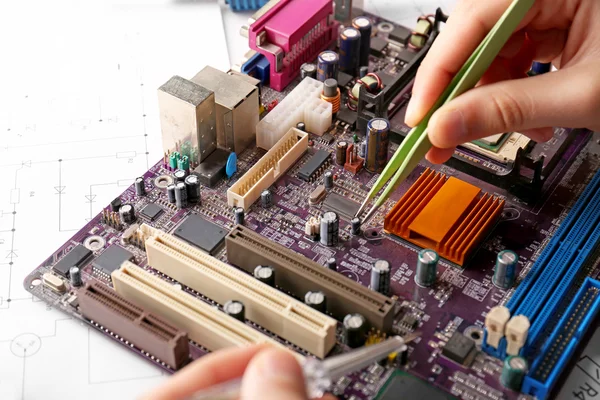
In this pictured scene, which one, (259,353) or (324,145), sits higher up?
(259,353)

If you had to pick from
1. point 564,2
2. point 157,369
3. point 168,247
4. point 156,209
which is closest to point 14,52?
point 156,209

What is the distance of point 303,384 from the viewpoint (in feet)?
16.7

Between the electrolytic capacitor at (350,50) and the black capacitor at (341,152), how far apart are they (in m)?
1.24

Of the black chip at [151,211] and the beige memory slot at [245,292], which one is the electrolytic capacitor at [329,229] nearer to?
the beige memory slot at [245,292]

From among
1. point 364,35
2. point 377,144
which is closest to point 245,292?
point 377,144

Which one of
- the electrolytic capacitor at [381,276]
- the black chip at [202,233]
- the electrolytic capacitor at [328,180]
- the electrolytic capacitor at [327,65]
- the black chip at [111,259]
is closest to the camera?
the electrolytic capacitor at [381,276]

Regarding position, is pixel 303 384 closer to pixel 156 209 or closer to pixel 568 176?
pixel 156 209

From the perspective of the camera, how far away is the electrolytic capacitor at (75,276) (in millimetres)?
6875

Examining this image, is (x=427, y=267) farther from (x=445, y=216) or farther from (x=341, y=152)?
(x=341, y=152)

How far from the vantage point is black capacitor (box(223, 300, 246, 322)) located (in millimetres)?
6500

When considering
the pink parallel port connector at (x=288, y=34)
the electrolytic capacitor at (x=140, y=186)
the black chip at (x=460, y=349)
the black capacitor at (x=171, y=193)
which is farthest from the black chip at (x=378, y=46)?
the black chip at (x=460, y=349)

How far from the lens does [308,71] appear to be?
8.59m

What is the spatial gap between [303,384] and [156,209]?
2.81m

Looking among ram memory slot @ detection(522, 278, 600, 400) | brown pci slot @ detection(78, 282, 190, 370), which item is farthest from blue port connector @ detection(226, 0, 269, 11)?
ram memory slot @ detection(522, 278, 600, 400)
